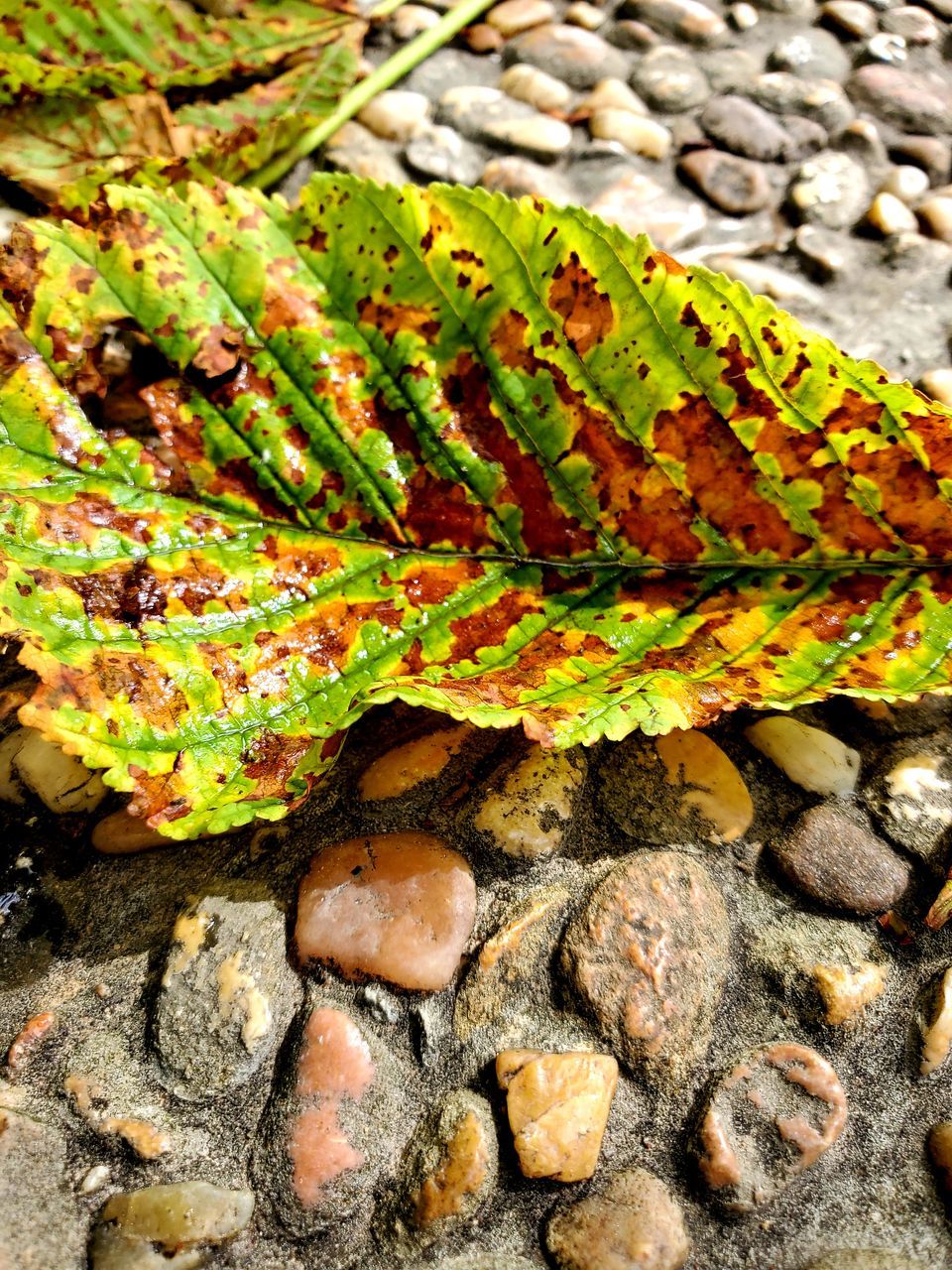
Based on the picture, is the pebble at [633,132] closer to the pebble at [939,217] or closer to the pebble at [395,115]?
the pebble at [395,115]

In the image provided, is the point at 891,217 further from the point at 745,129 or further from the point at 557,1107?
the point at 557,1107

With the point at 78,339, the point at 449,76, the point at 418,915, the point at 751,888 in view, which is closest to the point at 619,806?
the point at 751,888

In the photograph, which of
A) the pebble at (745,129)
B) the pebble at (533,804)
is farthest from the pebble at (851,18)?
the pebble at (533,804)

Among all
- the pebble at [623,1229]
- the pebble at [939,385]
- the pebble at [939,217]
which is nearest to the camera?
the pebble at [623,1229]

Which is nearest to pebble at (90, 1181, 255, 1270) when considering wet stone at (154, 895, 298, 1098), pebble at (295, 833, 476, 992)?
wet stone at (154, 895, 298, 1098)

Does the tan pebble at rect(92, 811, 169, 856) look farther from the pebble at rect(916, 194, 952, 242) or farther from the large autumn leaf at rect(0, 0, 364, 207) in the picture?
the pebble at rect(916, 194, 952, 242)

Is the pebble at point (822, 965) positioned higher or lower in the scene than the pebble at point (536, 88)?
lower

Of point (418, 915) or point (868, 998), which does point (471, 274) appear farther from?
point (868, 998)
